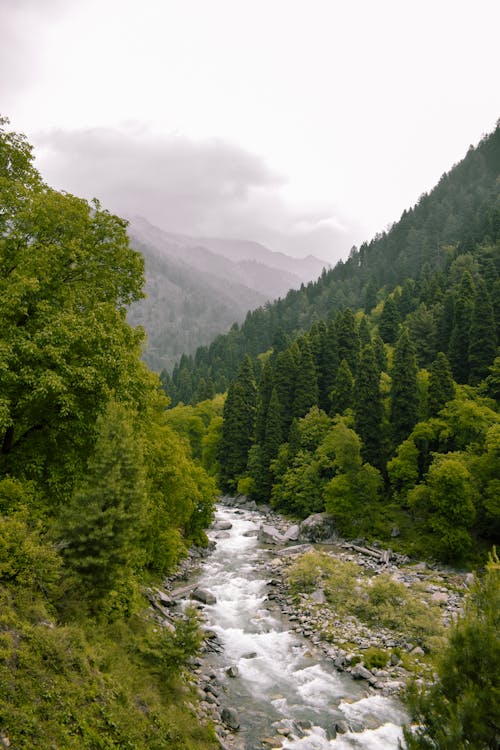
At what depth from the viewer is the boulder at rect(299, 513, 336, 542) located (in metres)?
43.6

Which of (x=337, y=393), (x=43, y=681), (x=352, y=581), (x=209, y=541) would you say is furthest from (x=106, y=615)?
(x=337, y=393)

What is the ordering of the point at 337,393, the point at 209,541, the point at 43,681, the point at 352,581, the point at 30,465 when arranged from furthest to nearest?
1. the point at 337,393
2. the point at 209,541
3. the point at 352,581
4. the point at 30,465
5. the point at 43,681

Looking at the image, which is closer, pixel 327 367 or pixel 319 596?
pixel 319 596

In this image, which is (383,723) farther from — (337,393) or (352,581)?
(337,393)

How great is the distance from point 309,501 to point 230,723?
35471mm

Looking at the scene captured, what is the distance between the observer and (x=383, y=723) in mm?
16844

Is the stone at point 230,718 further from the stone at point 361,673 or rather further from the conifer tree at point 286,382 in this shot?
the conifer tree at point 286,382

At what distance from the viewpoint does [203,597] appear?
91.6 ft

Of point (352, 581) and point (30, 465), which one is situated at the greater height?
point (30, 465)

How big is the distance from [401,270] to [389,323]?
1867 inches

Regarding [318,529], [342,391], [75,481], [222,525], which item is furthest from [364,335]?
[75,481]

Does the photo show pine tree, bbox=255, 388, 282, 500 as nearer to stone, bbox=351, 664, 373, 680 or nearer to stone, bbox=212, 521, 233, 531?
stone, bbox=212, 521, 233, 531

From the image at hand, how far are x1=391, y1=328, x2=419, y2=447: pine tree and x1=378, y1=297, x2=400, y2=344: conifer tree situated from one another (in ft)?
92.8

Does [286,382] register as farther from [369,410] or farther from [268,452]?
[369,410]
